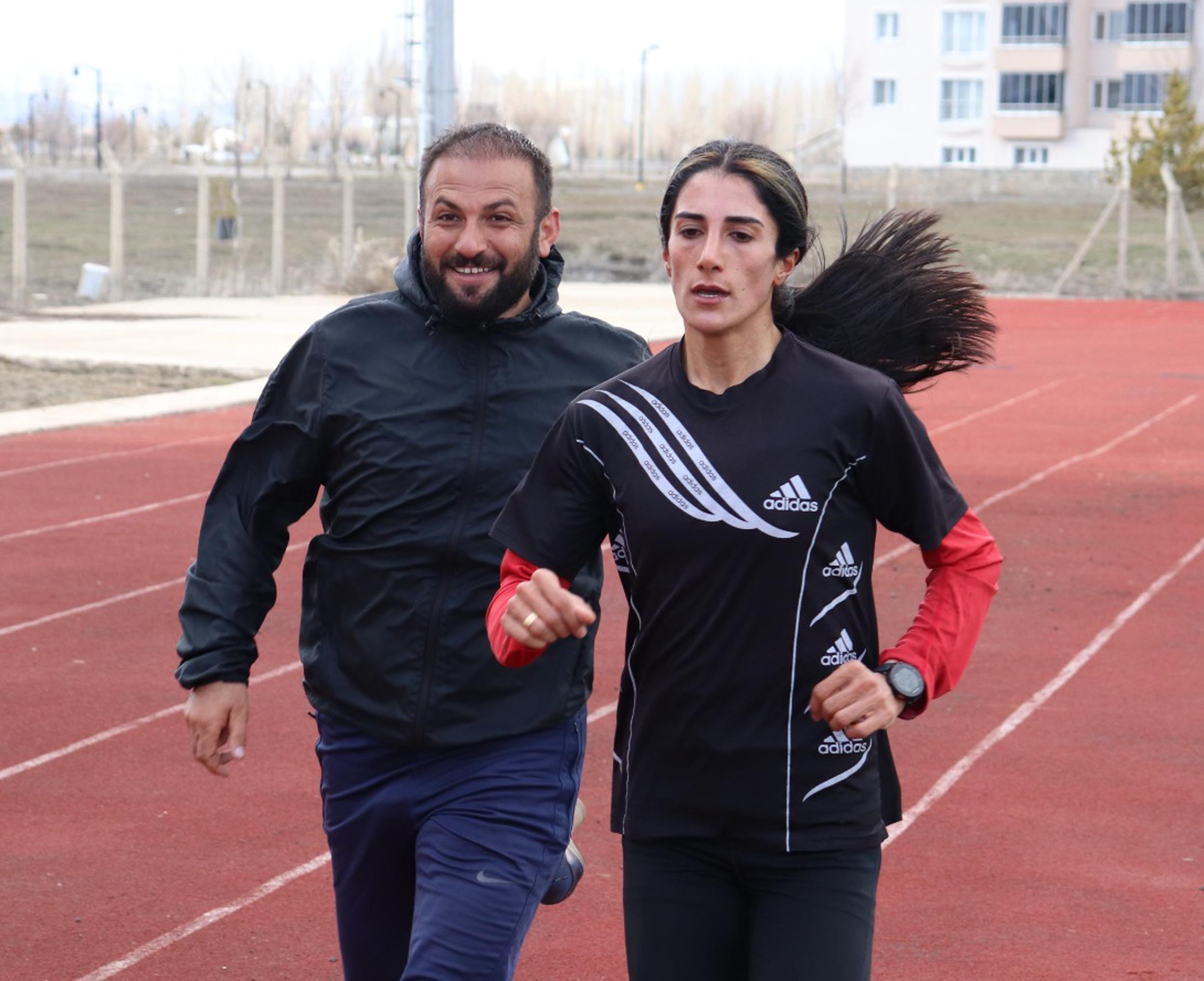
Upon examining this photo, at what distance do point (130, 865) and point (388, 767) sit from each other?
2.39 meters

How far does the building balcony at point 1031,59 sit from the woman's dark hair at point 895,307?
3461 inches

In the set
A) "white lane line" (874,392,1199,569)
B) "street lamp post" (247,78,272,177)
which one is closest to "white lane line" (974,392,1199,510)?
"white lane line" (874,392,1199,569)

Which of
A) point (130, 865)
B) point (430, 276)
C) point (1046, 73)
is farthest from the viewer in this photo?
point (1046, 73)

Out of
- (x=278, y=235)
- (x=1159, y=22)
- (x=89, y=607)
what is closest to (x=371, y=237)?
(x=278, y=235)

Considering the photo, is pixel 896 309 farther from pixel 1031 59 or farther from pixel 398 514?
pixel 1031 59

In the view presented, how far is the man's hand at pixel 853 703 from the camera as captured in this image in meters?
2.70

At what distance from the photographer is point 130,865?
554 cm

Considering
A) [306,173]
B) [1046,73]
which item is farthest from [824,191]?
[306,173]

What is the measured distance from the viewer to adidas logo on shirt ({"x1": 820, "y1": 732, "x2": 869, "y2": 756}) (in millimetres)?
2826

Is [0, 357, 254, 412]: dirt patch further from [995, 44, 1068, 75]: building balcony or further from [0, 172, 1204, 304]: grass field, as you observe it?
[995, 44, 1068, 75]: building balcony

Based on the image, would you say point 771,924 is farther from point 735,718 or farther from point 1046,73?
point 1046,73

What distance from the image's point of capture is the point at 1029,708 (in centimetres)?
747

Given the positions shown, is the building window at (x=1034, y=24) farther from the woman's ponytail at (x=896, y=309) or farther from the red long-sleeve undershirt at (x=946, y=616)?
the red long-sleeve undershirt at (x=946, y=616)

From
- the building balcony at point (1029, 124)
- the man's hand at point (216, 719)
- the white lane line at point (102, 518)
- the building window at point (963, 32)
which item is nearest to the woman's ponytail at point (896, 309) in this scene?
the man's hand at point (216, 719)
